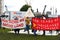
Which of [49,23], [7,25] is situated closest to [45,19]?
[49,23]

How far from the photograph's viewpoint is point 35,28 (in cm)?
2412

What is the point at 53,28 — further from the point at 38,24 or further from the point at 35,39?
the point at 35,39

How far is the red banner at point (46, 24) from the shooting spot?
2364 cm

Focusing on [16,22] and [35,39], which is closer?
[35,39]

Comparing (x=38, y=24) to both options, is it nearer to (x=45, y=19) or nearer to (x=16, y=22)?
(x=45, y=19)

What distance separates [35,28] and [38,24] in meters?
0.45

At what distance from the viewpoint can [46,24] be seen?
2389 cm

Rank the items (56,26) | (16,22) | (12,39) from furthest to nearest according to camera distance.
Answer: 1. (16,22)
2. (56,26)
3. (12,39)

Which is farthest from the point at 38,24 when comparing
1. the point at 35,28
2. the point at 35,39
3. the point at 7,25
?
the point at 7,25

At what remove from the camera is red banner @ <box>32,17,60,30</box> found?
77.6ft

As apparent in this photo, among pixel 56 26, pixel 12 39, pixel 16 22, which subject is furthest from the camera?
pixel 16 22

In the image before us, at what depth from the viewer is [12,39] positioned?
70.0ft

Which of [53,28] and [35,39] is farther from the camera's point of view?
[53,28]

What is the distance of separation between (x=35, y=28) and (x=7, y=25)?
16.3ft
